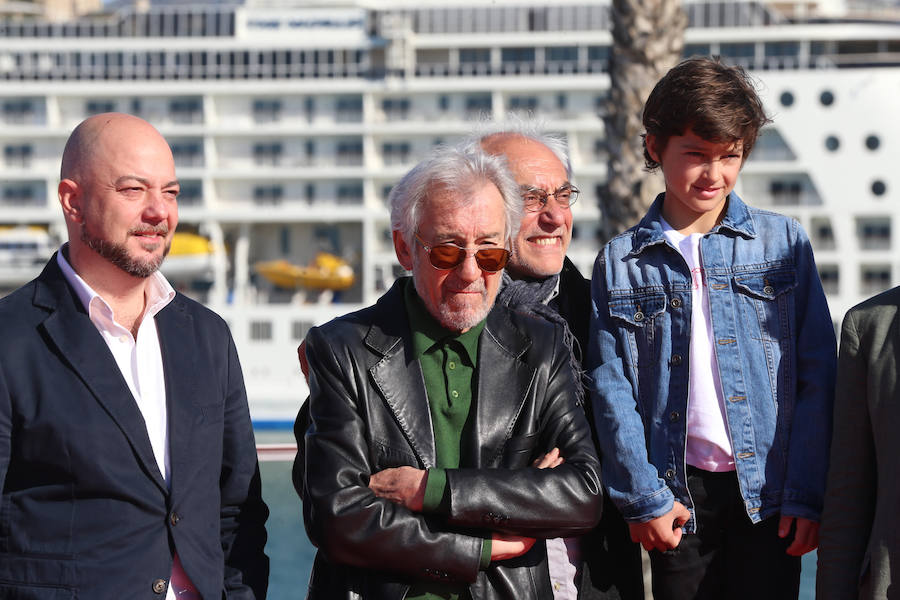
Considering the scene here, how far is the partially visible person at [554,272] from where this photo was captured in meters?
2.61

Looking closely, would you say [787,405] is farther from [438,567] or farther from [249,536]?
[249,536]

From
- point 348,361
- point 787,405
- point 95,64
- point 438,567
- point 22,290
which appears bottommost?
point 438,567

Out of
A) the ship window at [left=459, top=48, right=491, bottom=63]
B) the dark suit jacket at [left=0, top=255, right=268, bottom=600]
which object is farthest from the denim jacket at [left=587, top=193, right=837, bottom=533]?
the ship window at [left=459, top=48, right=491, bottom=63]

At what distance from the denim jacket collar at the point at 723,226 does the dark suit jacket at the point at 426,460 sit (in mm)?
434

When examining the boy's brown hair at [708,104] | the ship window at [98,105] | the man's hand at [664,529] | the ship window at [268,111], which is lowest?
the man's hand at [664,529]

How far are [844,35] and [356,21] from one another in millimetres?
11831

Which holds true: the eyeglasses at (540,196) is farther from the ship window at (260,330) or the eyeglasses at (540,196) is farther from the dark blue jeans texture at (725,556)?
the ship window at (260,330)

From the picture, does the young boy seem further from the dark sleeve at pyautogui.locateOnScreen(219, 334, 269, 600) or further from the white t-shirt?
the dark sleeve at pyautogui.locateOnScreen(219, 334, 269, 600)

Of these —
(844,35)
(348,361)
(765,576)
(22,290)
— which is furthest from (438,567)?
(844,35)

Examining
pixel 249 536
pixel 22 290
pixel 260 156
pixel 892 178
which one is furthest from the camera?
pixel 260 156

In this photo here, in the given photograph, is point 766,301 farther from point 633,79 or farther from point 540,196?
point 633,79

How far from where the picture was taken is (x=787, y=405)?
2.50 m

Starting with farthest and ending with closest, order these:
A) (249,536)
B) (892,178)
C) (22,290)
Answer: (892,178) → (249,536) → (22,290)

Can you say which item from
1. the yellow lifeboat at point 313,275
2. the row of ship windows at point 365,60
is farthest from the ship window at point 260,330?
the row of ship windows at point 365,60
